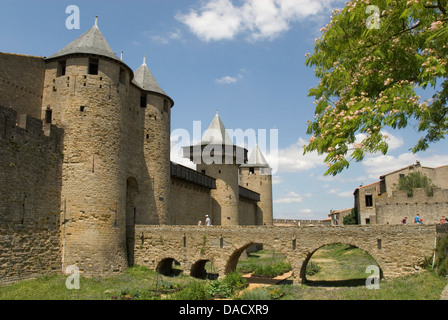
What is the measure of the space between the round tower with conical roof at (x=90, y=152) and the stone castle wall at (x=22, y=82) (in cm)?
37

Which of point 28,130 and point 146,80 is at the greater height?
point 146,80

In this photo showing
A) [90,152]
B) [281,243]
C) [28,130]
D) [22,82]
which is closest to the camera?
[28,130]

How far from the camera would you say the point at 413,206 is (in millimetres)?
28891

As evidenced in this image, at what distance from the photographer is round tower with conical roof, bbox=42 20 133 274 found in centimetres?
1684

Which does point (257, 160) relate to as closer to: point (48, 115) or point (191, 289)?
point (48, 115)

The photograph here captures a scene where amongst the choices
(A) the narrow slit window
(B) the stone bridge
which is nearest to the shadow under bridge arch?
(B) the stone bridge

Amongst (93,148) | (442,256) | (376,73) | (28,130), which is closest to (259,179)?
(93,148)

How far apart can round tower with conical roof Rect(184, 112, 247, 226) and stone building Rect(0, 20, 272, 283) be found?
31.7ft

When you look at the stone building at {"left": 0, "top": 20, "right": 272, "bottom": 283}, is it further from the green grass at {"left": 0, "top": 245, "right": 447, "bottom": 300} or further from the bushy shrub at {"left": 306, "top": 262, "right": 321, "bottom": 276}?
the bushy shrub at {"left": 306, "top": 262, "right": 321, "bottom": 276}

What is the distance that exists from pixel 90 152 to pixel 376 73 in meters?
13.5

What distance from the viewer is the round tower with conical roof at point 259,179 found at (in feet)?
142
